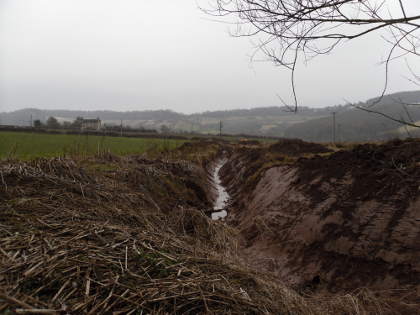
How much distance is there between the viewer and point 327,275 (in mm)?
5672

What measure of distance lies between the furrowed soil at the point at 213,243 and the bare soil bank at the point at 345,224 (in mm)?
25

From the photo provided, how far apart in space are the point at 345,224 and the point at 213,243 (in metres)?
2.61

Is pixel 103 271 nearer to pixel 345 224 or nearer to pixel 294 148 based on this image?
pixel 345 224

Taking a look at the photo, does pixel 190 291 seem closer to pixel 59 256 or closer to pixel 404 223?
pixel 59 256

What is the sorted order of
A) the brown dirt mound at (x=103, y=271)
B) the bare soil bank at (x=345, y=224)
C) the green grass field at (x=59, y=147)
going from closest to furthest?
the brown dirt mound at (x=103, y=271) → the bare soil bank at (x=345, y=224) → the green grass field at (x=59, y=147)

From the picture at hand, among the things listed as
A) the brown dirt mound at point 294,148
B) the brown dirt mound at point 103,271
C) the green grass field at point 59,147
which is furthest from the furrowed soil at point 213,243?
the brown dirt mound at point 294,148

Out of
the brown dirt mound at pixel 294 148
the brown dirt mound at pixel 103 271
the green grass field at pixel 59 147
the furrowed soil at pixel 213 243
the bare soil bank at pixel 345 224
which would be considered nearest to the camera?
the brown dirt mound at pixel 103 271

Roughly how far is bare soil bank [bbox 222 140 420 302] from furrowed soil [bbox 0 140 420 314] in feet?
0.08

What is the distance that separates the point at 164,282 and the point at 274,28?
2596 mm

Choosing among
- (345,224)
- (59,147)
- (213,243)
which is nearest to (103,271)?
(213,243)

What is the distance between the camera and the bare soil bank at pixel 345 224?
5.10 meters

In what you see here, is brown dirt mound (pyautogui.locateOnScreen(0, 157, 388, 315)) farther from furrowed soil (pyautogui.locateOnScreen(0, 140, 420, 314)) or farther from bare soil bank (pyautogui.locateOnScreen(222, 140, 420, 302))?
bare soil bank (pyautogui.locateOnScreen(222, 140, 420, 302))

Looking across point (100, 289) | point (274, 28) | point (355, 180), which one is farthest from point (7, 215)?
point (355, 180)

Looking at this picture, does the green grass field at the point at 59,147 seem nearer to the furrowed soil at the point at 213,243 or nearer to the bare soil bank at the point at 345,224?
the furrowed soil at the point at 213,243
